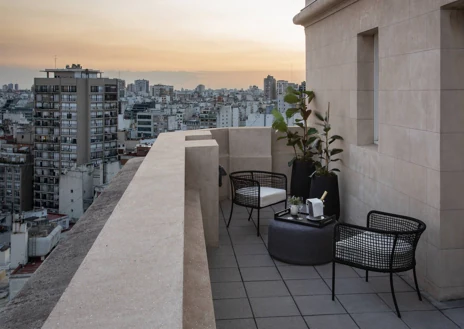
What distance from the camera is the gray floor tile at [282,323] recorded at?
12.2ft

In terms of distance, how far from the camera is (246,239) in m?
6.04

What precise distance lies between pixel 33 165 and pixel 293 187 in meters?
53.7

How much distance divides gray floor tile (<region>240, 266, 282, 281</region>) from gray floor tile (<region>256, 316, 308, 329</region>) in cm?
89

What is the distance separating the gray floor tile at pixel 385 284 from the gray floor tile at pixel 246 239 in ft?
5.44

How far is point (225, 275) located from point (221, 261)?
16.7 inches

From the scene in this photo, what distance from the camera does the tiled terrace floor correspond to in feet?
12.4

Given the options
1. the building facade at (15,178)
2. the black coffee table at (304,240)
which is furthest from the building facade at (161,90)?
the black coffee table at (304,240)

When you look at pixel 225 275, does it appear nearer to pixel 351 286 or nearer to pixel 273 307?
pixel 273 307

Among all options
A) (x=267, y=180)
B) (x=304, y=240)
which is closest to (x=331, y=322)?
(x=304, y=240)

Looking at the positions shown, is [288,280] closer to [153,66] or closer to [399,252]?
[399,252]

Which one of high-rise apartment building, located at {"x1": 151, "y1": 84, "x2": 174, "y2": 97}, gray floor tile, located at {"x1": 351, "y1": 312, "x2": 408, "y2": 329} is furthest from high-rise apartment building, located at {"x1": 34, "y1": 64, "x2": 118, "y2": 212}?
gray floor tile, located at {"x1": 351, "y1": 312, "x2": 408, "y2": 329}

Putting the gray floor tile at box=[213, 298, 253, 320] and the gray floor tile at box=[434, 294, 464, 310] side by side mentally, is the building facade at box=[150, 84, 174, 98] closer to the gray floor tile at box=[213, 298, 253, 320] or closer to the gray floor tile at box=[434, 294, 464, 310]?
the gray floor tile at box=[213, 298, 253, 320]

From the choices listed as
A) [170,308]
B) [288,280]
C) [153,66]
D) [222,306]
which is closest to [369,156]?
[288,280]

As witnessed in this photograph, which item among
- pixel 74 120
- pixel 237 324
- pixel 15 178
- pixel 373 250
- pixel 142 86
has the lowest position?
pixel 15 178
